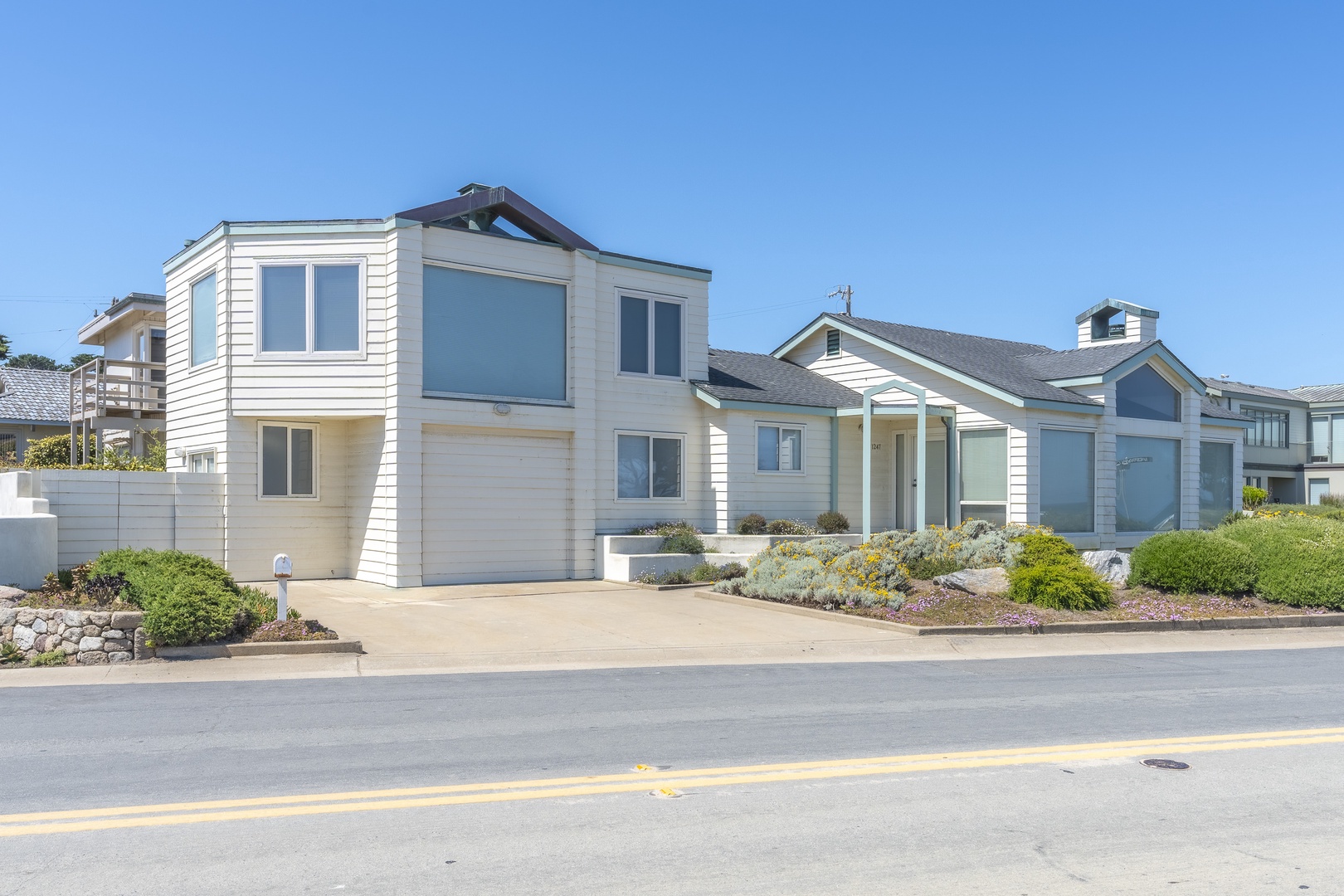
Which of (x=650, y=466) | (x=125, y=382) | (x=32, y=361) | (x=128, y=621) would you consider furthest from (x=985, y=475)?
(x=32, y=361)

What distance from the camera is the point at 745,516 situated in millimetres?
20688

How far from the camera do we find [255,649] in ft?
36.0

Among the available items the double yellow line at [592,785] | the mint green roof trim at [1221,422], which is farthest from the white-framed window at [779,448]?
the double yellow line at [592,785]

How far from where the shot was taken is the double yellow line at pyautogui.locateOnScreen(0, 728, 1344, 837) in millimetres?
5762

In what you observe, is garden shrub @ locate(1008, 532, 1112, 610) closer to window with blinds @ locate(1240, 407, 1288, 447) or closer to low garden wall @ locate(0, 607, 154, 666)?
low garden wall @ locate(0, 607, 154, 666)

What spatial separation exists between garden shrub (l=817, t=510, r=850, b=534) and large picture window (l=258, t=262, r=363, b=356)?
953cm

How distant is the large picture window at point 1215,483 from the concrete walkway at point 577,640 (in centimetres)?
988

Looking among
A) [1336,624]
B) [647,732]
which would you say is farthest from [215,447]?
[1336,624]

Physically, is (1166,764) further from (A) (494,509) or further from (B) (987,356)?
(B) (987,356)

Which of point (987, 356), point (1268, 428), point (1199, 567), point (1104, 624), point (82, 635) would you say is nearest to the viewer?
point (82, 635)

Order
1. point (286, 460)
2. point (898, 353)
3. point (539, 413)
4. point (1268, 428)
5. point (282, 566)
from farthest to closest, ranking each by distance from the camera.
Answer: point (1268, 428), point (898, 353), point (539, 413), point (286, 460), point (282, 566)

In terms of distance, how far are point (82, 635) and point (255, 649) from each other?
1728 mm

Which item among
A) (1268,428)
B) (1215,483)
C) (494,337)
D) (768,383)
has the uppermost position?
(494,337)

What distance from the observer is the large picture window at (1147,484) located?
22.7 m
